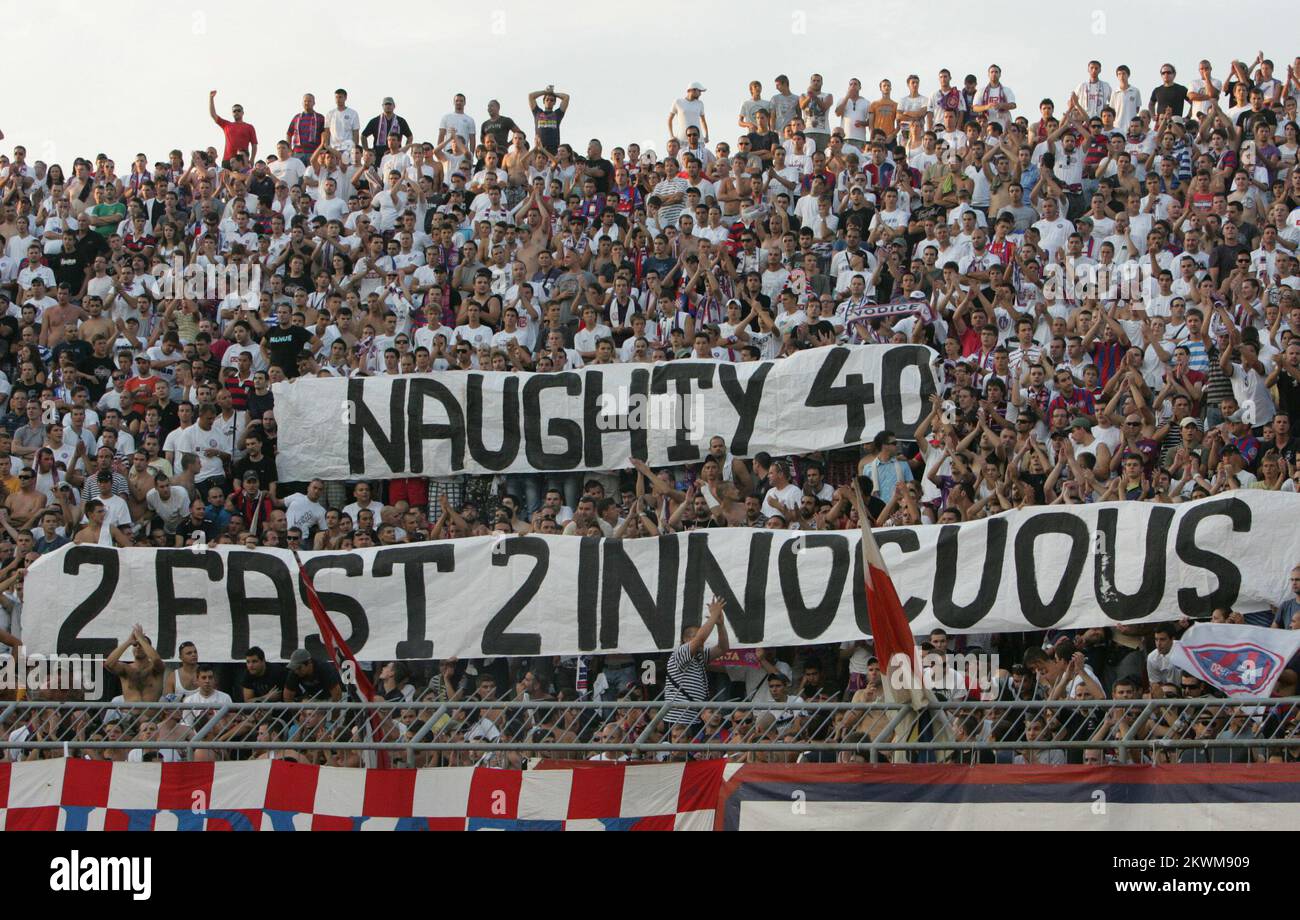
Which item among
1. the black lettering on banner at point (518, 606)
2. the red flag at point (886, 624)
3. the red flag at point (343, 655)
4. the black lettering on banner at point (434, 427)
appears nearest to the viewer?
the red flag at point (886, 624)

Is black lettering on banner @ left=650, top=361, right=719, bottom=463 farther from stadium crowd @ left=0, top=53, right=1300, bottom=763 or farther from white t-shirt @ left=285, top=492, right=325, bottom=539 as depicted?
white t-shirt @ left=285, top=492, right=325, bottom=539

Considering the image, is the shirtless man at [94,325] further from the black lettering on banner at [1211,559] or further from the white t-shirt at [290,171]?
the black lettering on banner at [1211,559]

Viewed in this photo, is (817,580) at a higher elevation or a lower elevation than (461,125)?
lower

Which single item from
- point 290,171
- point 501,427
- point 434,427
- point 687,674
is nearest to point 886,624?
Answer: point 687,674

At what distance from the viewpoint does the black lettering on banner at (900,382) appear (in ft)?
55.7

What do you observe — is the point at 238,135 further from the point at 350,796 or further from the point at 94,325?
the point at 350,796

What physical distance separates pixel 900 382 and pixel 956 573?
8.76 ft

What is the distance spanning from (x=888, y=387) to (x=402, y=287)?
6.13m

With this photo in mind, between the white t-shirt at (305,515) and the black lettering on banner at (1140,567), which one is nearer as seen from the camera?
the black lettering on banner at (1140,567)

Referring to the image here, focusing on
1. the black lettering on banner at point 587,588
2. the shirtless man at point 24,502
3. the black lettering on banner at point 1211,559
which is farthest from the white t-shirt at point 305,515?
the black lettering on banner at point 1211,559

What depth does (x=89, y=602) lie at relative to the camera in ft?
54.9

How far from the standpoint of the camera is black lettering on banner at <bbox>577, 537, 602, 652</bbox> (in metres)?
15.7

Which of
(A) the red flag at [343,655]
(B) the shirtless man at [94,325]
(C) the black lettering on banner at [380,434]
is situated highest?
(B) the shirtless man at [94,325]

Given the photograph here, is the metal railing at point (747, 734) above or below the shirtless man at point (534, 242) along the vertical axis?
below
